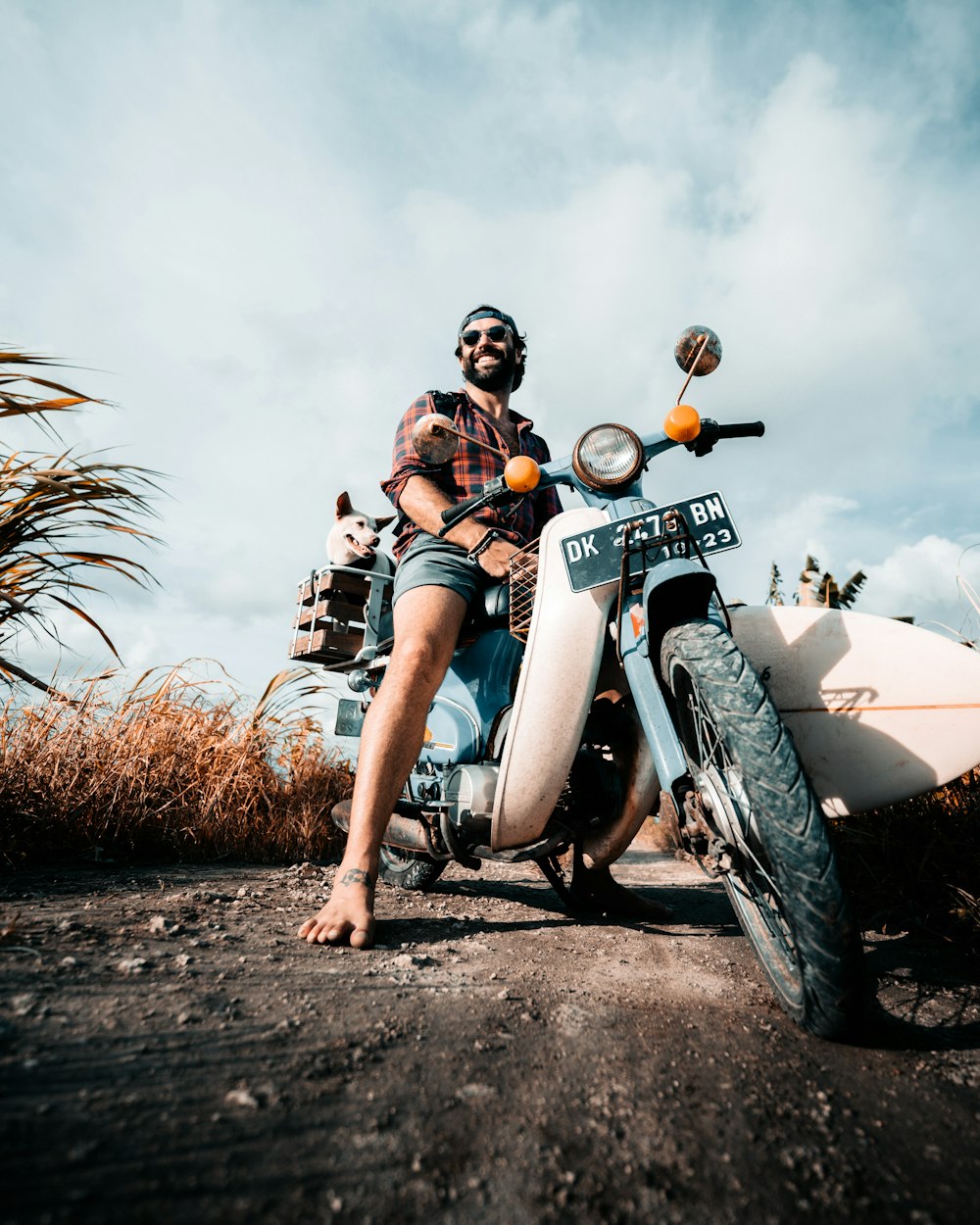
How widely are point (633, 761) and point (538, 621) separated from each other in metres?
0.50

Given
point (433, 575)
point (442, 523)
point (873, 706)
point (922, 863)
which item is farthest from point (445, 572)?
point (922, 863)

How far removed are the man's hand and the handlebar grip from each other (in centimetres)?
74

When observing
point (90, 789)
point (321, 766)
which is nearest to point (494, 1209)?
point (90, 789)

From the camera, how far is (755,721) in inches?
48.4

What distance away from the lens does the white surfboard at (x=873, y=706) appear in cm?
163

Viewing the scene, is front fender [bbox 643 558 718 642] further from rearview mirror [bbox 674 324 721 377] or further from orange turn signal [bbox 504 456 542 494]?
rearview mirror [bbox 674 324 721 377]

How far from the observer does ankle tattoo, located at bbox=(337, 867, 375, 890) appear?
1791 millimetres

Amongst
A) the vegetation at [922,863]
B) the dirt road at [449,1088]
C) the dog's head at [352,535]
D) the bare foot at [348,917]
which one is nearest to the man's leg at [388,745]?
the bare foot at [348,917]

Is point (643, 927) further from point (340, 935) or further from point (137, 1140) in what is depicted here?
point (137, 1140)

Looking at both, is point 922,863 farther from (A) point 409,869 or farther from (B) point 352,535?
(B) point 352,535

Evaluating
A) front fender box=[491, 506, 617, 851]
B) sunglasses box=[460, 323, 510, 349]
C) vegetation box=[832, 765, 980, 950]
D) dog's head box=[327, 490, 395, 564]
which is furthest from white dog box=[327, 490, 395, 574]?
vegetation box=[832, 765, 980, 950]

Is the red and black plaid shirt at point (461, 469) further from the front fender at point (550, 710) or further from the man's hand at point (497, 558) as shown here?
the front fender at point (550, 710)

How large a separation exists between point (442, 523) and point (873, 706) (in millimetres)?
1339

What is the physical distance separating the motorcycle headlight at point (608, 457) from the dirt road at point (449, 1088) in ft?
4.04
